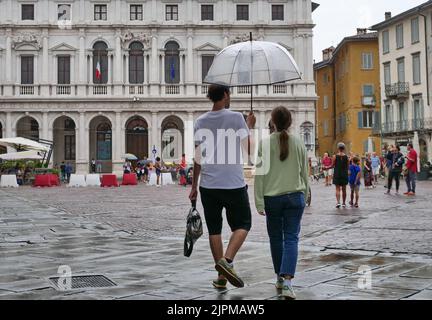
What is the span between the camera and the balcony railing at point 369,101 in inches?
2023

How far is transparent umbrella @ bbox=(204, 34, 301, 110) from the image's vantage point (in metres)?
7.95

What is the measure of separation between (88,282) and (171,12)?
44906 mm

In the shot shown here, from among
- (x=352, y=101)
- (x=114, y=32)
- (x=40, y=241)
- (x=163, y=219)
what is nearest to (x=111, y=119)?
(x=114, y=32)

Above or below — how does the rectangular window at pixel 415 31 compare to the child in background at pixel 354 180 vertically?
above

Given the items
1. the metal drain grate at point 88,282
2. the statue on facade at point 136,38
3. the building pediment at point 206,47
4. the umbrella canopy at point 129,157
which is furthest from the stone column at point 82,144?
the metal drain grate at point 88,282

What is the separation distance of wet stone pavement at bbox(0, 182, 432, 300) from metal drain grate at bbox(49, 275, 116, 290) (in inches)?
2.8

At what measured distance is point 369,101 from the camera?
51438 mm

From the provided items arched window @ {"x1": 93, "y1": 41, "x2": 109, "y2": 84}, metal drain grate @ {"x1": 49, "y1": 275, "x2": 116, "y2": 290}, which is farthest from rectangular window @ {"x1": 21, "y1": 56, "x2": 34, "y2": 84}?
metal drain grate @ {"x1": 49, "y1": 275, "x2": 116, "y2": 290}

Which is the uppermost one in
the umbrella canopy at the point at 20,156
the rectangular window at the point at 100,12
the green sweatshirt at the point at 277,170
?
the rectangular window at the point at 100,12

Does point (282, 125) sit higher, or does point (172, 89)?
point (172, 89)

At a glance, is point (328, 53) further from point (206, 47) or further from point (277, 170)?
point (277, 170)

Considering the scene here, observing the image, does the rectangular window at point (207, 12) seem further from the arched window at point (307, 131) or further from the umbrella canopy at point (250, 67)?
the umbrella canopy at point (250, 67)

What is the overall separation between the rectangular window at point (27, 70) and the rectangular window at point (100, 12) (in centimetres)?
581

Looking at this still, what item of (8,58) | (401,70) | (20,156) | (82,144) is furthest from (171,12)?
(20,156)
